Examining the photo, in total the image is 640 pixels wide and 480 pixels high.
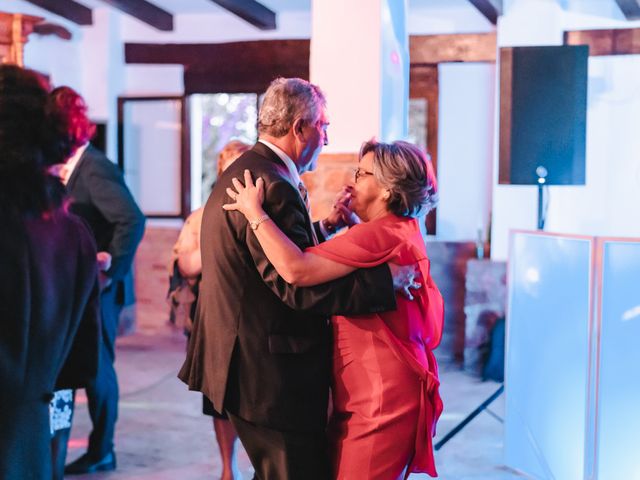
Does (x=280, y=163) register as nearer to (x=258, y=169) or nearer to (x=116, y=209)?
(x=258, y=169)

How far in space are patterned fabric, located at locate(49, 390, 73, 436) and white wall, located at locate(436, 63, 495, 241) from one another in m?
4.75

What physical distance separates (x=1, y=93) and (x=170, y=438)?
3.13 meters

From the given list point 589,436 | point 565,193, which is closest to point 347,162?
point 589,436

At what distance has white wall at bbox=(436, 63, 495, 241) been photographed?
23.0 ft

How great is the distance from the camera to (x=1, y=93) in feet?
5.56

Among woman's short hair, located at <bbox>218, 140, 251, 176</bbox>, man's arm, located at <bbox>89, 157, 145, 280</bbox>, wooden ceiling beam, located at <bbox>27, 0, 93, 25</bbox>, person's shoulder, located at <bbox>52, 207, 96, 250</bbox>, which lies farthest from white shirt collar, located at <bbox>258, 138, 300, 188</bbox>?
wooden ceiling beam, located at <bbox>27, 0, 93, 25</bbox>

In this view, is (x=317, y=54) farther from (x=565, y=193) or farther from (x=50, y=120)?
(x=565, y=193)

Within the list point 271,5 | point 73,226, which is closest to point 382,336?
point 73,226

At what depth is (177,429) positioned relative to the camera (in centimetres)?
472

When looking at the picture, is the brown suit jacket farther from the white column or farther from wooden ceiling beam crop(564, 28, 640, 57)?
wooden ceiling beam crop(564, 28, 640, 57)

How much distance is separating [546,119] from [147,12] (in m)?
4.18

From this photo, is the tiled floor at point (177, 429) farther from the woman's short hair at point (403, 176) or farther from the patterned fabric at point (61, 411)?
the woman's short hair at point (403, 176)

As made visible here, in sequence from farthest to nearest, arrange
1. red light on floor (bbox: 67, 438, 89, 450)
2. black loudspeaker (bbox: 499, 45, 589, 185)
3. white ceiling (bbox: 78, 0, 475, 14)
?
white ceiling (bbox: 78, 0, 475, 14), black loudspeaker (bbox: 499, 45, 589, 185), red light on floor (bbox: 67, 438, 89, 450)

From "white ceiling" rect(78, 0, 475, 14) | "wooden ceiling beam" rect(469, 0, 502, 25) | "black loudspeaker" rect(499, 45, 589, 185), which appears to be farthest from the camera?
"white ceiling" rect(78, 0, 475, 14)
